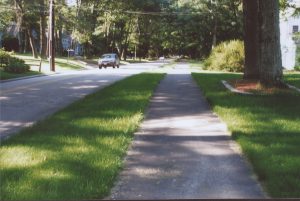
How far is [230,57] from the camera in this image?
41.1 meters

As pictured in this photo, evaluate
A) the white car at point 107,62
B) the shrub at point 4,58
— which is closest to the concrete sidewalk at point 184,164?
the shrub at point 4,58

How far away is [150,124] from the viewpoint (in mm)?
10969

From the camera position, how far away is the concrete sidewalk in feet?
19.3

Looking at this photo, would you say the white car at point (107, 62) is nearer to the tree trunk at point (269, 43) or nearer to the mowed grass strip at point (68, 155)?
the tree trunk at point (269, 43)

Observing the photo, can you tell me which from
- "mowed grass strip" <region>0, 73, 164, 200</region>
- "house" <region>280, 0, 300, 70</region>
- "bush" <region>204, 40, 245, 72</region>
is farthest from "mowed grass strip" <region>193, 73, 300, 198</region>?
"house" <region>280, 0, 300, 70</region>

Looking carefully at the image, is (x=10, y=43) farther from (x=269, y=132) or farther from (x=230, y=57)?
(x=269, y=132)

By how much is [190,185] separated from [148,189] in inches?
20.9

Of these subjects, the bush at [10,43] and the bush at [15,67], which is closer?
the bush at [15,67]

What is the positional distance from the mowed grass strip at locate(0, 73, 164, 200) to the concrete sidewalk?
0.26m

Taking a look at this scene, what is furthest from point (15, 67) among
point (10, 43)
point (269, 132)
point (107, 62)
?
point (10, 43)

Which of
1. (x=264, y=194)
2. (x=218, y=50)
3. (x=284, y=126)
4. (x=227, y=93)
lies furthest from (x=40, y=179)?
(x=218, y=50)

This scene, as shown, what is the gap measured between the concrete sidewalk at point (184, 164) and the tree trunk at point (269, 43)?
5986mm

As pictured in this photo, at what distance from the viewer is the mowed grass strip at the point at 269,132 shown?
624cm

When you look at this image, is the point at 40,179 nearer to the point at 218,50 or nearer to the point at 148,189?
the point at 148,189
